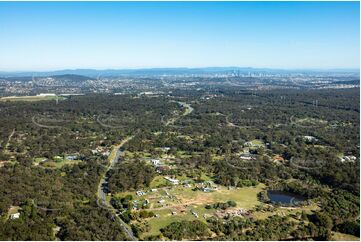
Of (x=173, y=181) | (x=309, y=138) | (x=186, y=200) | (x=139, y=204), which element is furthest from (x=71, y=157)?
(x=309, y=138)

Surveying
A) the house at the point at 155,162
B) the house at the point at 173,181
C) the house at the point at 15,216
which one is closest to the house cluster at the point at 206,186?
the house at the point at 173,181

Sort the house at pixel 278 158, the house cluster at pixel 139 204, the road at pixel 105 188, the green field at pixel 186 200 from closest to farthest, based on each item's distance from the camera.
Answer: the road at pixel 105 188
the green field at pixel 186 200
the house cluster at pixel 139 204
the house at pixel 278 158

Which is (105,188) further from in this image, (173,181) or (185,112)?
(185,112)

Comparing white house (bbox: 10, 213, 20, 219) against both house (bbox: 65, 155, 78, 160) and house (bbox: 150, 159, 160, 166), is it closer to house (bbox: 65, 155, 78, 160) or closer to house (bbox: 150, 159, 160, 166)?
house (bbox: 150, 159, 160, 166)

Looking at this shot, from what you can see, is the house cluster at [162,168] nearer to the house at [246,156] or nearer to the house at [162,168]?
the house at [162,168]

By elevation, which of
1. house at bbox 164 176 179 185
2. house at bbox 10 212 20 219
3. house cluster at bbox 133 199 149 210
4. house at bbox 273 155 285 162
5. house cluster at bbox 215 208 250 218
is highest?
house at bbox 10 212 20 219

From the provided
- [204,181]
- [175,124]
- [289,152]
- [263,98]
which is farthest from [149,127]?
[263,98]

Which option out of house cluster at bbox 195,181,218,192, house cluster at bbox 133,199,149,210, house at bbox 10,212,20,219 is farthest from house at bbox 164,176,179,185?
house at bbox 10,212,20,219
